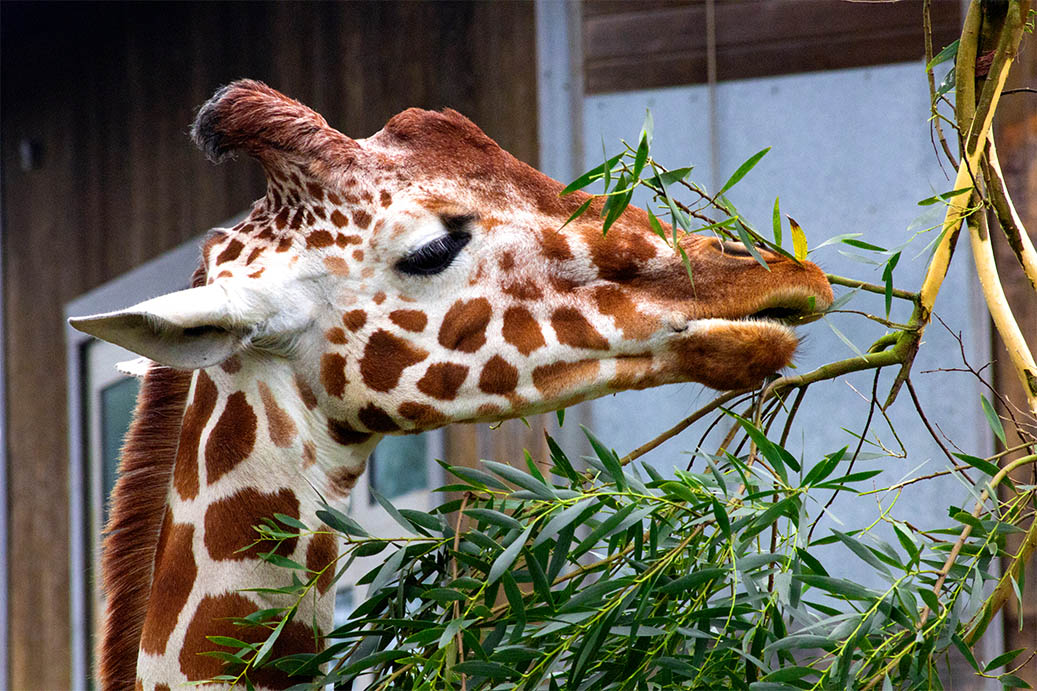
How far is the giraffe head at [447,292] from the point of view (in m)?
1.26

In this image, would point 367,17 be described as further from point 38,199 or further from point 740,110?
point 38,199

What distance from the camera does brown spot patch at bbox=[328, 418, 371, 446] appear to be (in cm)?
132

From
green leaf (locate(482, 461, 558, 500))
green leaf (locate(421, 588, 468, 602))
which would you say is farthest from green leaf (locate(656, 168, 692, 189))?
green leaf (locate(421, 588, 468, 602))

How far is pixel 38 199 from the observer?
17.0 feet

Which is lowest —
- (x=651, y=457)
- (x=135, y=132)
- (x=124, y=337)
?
(x=651, y=457)

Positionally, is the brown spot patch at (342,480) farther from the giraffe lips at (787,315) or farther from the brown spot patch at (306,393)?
the giraffe lips at (787,315)

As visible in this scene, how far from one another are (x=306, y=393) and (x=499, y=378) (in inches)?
8.2

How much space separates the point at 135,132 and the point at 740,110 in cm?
253

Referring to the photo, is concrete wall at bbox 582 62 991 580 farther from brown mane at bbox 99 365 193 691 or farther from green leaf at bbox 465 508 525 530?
green leaf at bbox 465 508 525 530

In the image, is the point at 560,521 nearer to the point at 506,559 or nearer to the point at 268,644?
the point at 506,559

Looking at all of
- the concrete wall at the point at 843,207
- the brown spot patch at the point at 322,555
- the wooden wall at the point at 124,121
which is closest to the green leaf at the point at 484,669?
the brown spot patch at the point at 322,555

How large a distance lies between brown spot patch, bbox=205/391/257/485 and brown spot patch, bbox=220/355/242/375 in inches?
1.0

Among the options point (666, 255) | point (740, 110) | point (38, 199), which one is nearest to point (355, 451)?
point (666, 255)

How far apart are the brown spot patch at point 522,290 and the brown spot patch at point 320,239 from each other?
19 cm
